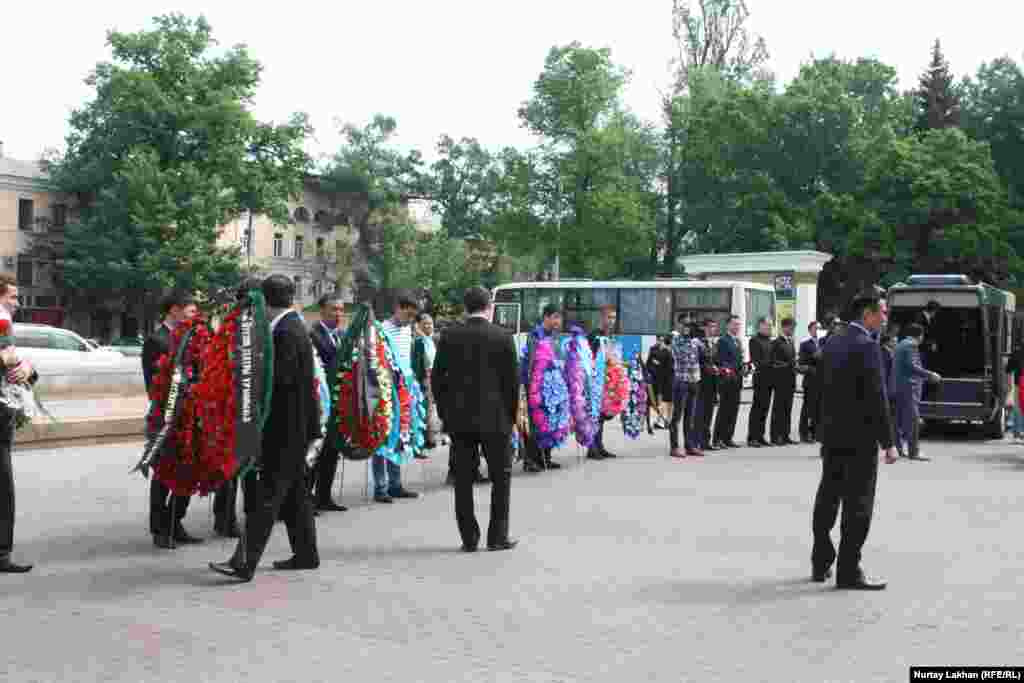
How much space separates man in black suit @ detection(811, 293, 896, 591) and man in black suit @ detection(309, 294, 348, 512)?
4.42 m

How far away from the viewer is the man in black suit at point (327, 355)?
1037cm

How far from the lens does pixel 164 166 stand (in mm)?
53688

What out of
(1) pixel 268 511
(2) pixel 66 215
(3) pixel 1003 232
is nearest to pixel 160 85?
(2) pixel 66 215

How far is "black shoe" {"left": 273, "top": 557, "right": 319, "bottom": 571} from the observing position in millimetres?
7824

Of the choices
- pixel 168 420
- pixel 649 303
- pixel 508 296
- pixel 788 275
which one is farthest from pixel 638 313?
pixel 168 420

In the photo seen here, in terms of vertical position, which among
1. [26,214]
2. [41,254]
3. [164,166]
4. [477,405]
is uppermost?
[164,166]

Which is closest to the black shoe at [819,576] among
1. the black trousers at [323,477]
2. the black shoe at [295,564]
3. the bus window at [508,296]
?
the black shoe at [295,564]

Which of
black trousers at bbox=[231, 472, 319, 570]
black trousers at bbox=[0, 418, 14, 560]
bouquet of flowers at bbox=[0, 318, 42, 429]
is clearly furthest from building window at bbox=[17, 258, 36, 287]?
black trousers at bbox=[231, 472, 319, 570]

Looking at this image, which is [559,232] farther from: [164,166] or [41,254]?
[41,254]

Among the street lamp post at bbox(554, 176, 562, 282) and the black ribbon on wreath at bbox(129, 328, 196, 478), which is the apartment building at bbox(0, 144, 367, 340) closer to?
the street lamp post at bbox(554, 176, 562, 282)

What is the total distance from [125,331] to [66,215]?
260 inches

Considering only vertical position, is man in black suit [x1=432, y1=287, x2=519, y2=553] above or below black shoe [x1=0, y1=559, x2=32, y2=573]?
above

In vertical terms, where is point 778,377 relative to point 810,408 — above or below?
above

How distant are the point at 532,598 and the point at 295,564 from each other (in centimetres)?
175
